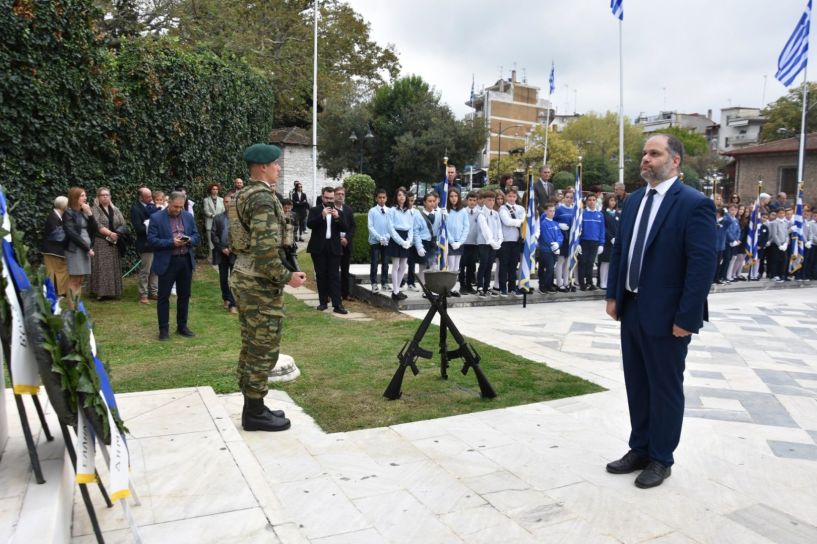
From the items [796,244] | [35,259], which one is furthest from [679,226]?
[796,244]

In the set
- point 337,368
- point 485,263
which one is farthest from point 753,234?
point 337,368

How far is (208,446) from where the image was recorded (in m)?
3.96

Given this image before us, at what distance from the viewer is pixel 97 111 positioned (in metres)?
11.8

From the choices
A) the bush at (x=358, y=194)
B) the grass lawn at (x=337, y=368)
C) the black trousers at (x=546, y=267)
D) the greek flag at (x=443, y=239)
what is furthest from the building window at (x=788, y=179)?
the grass lawn at (x=337, y=368)

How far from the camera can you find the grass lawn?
18.4 feet

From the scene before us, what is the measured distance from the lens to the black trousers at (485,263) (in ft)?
39.0

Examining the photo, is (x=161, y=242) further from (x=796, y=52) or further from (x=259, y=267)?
(x=796, y=52)

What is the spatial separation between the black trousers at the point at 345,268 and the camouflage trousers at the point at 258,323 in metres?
6.61

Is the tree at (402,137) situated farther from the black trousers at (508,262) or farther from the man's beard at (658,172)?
the man's beard at (658,172)

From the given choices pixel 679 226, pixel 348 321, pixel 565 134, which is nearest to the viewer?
pixel 679 226

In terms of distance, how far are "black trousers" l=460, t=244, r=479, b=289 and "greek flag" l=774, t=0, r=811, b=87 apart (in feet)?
49.4

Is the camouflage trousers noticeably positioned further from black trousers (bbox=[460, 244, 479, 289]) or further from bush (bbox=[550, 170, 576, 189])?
bush (bbox=[550, 170, 576, 189])

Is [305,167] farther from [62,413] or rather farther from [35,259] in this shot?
A: [62,413]

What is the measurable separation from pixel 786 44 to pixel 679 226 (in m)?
21.9
